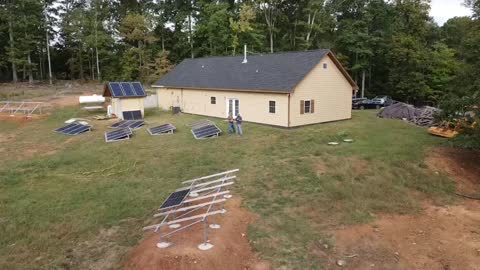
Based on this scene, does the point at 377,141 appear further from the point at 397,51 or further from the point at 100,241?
the point at 397,51

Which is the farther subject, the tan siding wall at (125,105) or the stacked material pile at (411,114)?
the tan siding wall at (125,105)

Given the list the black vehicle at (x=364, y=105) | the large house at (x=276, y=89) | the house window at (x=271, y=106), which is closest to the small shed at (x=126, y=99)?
the large house at (x=276, y=89)

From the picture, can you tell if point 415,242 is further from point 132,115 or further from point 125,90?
point 125,90

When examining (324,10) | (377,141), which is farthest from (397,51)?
(377,141)

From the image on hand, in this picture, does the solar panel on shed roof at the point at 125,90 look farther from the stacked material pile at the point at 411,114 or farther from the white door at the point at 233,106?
the stacked material pile at the point at 411,114

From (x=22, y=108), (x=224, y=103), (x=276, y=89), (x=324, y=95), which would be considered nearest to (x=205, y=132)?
(x=276, y=89)

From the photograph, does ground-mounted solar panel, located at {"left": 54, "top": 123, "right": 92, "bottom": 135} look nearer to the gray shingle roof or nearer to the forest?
the gray shingle roof

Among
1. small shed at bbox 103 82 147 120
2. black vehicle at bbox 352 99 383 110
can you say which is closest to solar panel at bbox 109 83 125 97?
small shed at bbox 103 82 147 120
